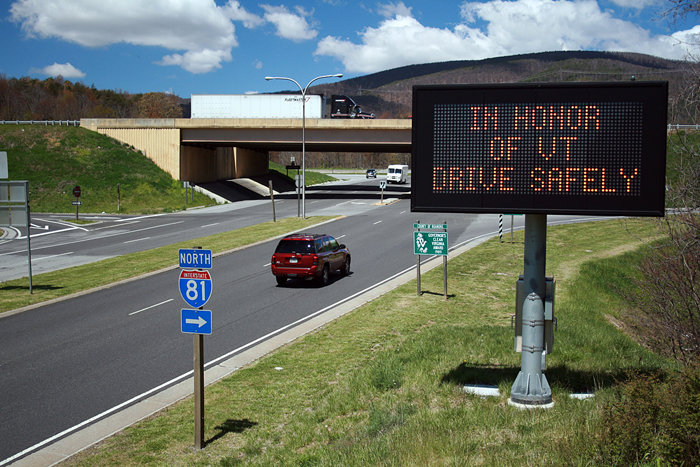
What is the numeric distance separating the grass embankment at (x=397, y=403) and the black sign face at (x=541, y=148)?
2606mm

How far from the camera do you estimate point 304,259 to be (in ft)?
68.0

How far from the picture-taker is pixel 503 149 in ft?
25.0

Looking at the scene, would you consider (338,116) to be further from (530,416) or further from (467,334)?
(530,416)

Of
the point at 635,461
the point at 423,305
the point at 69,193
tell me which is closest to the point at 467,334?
the point at 423,305

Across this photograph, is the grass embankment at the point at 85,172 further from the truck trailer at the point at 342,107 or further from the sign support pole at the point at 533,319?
the sign support pole at the point at 533,319

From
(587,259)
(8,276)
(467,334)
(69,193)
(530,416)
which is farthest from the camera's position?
(69,193)

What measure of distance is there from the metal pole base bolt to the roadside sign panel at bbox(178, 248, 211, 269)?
174 inches

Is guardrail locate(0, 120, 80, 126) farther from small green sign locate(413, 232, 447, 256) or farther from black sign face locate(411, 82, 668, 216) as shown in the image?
black sign face locate(411, 82, 668, 216)

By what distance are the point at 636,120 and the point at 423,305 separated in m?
10.1

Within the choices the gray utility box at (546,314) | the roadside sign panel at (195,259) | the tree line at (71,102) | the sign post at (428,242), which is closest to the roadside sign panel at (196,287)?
the roadside sign panel at (195,259)

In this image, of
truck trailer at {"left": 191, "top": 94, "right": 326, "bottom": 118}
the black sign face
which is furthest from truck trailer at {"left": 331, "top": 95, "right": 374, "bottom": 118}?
the black sign face

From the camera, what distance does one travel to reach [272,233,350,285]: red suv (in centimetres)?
A: 2070

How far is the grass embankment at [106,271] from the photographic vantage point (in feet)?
65.8

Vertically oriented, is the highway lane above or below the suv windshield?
below
